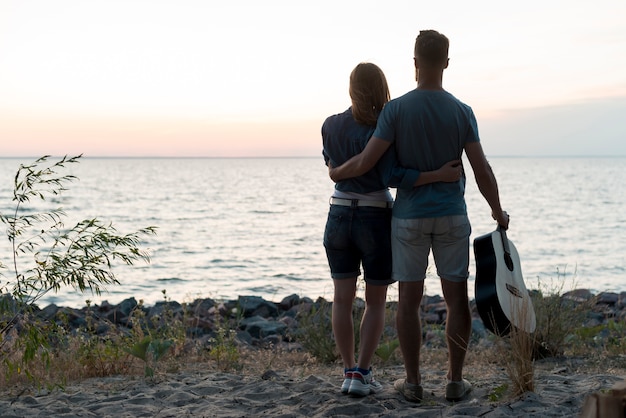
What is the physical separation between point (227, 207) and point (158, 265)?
23481 millimetres

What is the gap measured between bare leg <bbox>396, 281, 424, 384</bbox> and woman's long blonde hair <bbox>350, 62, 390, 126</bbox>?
1.18m

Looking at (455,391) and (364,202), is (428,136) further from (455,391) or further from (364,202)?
(455,391)

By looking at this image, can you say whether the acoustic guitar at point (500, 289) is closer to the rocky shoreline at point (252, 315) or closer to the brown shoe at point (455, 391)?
the brown shoe at point (455, 391)

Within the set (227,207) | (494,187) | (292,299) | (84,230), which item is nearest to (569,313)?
(494,187)

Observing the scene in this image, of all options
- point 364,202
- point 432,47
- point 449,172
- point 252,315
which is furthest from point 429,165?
point 252,315

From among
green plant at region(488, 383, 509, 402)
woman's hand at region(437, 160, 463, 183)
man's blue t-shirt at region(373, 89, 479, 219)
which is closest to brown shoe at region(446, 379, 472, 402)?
green plant at region(488, 383, 509, 402)

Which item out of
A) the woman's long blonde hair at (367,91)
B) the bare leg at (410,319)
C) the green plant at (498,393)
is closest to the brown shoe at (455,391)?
the green plant at (498,393)

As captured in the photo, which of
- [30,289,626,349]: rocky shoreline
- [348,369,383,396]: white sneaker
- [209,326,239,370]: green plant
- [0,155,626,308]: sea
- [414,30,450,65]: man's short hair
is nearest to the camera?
[414,30,450,65]: man's short hair

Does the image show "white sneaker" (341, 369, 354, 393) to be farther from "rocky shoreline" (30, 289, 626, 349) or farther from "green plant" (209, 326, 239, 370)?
"rocky shoreline" (30, 289, 626, 349)

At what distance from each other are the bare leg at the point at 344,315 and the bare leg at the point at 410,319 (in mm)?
386

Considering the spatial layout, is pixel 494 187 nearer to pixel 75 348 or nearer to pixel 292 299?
pixel 75 348

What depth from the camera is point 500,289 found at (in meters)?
5.14

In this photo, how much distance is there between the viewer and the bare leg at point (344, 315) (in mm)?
5402

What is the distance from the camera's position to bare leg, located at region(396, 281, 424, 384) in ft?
16.9
